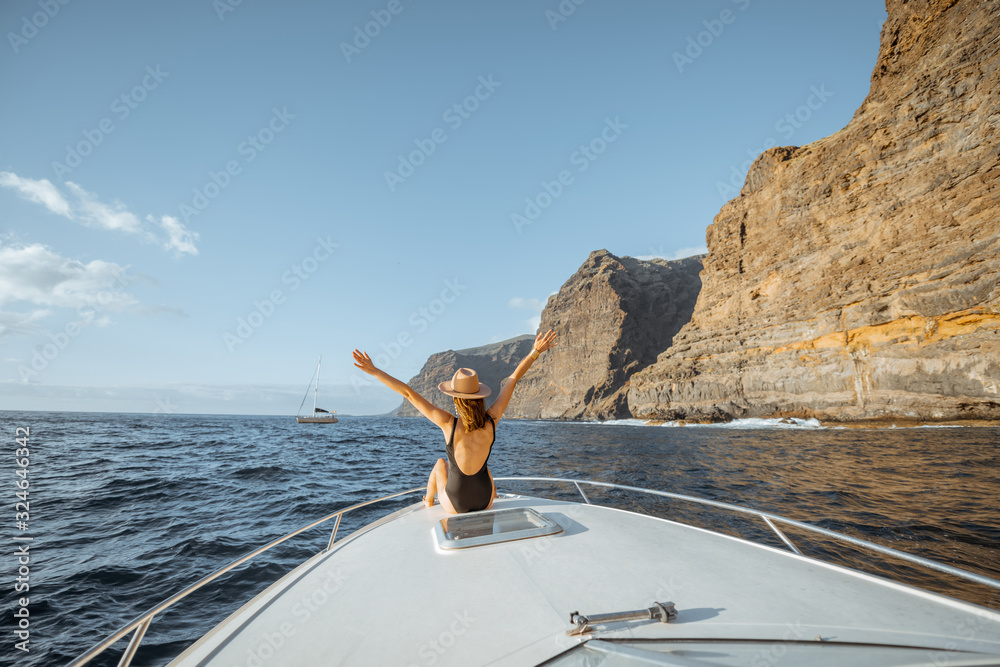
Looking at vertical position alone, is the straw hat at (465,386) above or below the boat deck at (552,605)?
above

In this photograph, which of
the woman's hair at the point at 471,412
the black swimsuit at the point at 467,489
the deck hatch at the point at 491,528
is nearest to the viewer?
the deck hatch at the point at 491,528

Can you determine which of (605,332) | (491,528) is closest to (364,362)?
(491,528)

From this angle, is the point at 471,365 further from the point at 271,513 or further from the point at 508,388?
the point at 508,388

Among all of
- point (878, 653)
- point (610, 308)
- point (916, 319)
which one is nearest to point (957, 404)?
point (916, 319)

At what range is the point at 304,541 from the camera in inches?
207

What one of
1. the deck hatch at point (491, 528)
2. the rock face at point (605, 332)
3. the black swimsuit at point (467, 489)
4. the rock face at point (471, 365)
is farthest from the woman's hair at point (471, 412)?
the rock face at point (471, 365)

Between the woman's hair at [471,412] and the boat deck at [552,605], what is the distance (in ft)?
2.80

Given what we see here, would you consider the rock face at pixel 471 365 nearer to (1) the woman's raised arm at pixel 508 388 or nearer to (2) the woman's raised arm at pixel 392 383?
(1) the woman's raised arm at pixel 508 388

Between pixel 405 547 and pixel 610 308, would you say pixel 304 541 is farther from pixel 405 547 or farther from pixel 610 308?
pixel 610 308

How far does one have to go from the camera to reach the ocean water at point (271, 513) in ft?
12.3

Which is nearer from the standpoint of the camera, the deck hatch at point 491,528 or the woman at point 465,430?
the deck hatch at point 491,528

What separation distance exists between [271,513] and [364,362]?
5364 mm

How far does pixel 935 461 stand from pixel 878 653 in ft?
45.8

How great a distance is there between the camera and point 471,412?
3.00m
